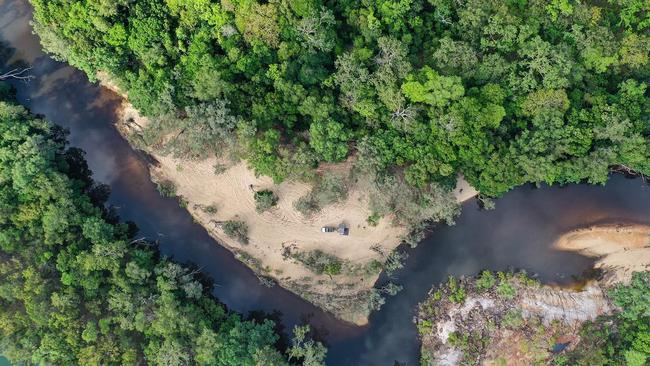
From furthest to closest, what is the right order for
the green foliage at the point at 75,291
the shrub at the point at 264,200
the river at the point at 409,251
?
1. the river at the point at 409,251
2. the shrub at the point at 264,200
3. the green foliage at the point at 75,291

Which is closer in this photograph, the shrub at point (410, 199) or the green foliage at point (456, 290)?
the shrub at point (410, 199)

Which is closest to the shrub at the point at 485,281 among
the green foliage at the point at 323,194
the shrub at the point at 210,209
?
the green foliage at the point at 323,194

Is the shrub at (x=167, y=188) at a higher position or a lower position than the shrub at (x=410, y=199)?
lower

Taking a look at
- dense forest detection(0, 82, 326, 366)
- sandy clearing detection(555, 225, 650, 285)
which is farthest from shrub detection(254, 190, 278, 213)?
sandy clearing detection(555, 225, 650, 285)

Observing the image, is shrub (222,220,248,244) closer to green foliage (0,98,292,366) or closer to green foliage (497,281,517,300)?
green foliage (0,98,292,366)

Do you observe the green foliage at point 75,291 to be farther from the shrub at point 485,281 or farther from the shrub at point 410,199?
the shrub at point 485,281

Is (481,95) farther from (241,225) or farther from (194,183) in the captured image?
(194,183)
